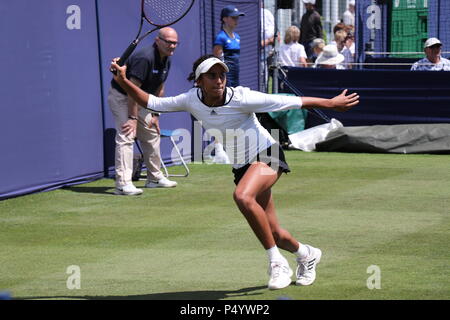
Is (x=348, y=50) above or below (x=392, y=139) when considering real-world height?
above

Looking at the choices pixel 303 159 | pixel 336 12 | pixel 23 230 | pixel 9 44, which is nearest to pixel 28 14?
pixel 9 44

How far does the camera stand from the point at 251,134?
726 cm

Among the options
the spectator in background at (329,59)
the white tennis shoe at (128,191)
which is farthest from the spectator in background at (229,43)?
the white tennis shoe at (128,191)

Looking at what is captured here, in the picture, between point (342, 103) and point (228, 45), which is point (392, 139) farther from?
point (342, 103)

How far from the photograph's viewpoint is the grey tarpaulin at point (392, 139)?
1611cm

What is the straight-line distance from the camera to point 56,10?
12508mm

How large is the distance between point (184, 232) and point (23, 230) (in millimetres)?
1656

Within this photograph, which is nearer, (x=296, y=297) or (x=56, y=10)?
(x=296, y=297)

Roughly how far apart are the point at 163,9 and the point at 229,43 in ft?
23.6

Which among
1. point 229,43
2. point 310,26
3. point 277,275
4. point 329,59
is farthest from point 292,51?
point 277,275

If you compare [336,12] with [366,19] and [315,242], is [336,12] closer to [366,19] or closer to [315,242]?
[366,19]

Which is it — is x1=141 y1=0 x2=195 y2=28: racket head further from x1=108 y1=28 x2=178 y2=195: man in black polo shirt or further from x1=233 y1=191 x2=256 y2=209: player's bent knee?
x1=108 y1=28 x2=178 y2=195: man in black polo shirt

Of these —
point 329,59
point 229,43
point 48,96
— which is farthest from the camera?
point 329,59

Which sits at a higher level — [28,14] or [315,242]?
[28,14]
